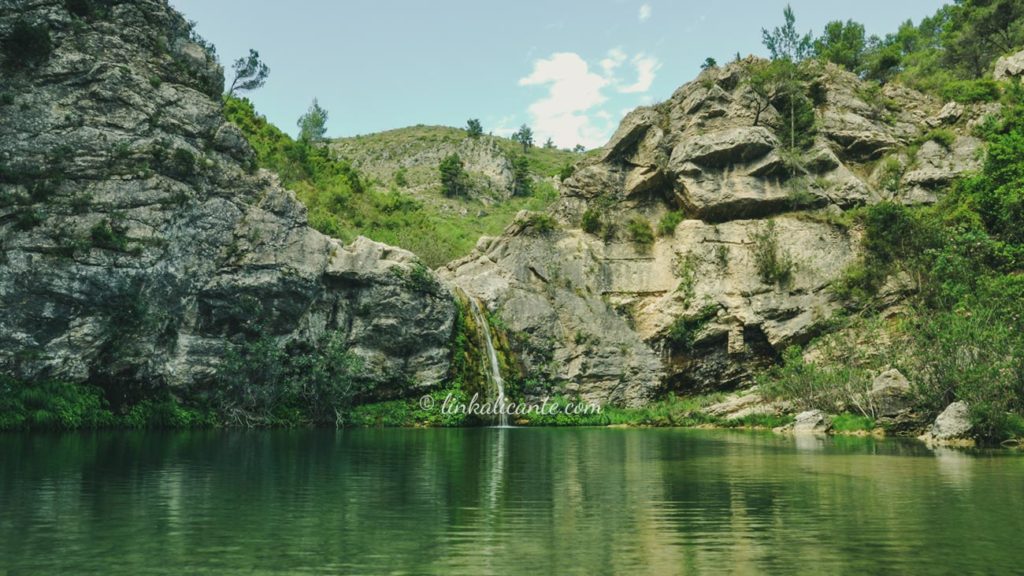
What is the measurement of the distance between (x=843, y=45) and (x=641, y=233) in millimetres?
38943

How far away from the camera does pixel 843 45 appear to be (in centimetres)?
7525

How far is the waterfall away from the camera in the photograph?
44.4 metres

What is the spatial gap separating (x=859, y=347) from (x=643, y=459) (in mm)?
29050

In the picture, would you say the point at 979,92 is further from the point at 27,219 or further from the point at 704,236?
the point at 27,219

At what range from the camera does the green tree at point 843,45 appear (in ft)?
246

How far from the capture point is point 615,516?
10562 mm

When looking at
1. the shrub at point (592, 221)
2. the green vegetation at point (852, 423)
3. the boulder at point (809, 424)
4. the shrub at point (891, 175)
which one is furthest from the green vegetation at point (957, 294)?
the shrub at point (592, 221)

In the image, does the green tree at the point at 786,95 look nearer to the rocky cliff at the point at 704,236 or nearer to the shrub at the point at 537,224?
the rocky cliff at the point at 704,236

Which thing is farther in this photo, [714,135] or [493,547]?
[714,135]

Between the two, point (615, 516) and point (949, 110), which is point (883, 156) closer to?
point (949, 110)

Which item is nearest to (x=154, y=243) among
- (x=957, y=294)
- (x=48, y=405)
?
(x=48, y=405)

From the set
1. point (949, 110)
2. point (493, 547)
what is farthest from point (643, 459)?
point (949, 110)

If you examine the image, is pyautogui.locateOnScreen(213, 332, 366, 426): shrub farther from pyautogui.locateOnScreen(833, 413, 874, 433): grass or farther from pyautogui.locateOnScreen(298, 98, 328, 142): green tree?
pyautogui.locateOnScreen(298, 98, 328, 142): green tree

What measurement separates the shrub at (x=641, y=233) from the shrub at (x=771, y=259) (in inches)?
305
